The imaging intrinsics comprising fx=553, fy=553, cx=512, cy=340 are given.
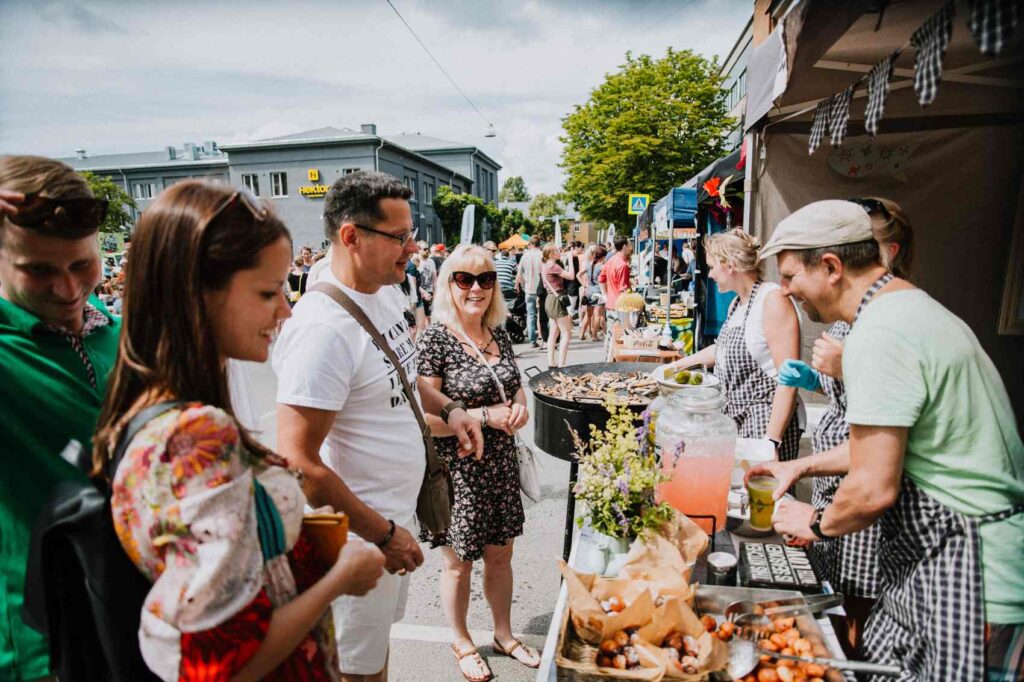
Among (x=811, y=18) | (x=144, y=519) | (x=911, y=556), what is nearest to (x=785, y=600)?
(x=911, y=556)

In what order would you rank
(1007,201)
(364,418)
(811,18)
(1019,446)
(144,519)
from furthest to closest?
(1007,201)
(811,18)
(364,418)
(1019,446)
(144,519)

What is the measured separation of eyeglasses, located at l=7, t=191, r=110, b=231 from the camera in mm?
1409

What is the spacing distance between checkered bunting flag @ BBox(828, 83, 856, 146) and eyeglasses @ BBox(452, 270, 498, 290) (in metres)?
1.80

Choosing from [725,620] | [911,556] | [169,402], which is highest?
[169,402]

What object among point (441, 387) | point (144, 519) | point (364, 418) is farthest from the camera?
point (441, 387)

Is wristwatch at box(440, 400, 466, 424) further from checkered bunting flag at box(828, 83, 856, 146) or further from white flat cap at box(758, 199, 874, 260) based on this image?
checkered bunting flag at box(828, 83, 856, 146)

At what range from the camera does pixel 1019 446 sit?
1368 mm

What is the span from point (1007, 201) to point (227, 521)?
5.18 metres

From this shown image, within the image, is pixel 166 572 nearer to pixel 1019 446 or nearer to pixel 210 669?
pixel 210 669

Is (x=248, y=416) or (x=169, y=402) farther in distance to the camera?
(x=248, y=416)

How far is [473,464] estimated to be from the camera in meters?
2.65

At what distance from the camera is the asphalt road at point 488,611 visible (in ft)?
9.19

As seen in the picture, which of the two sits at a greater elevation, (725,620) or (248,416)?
(248,416)

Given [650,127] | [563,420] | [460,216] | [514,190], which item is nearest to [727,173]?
[563,420]
